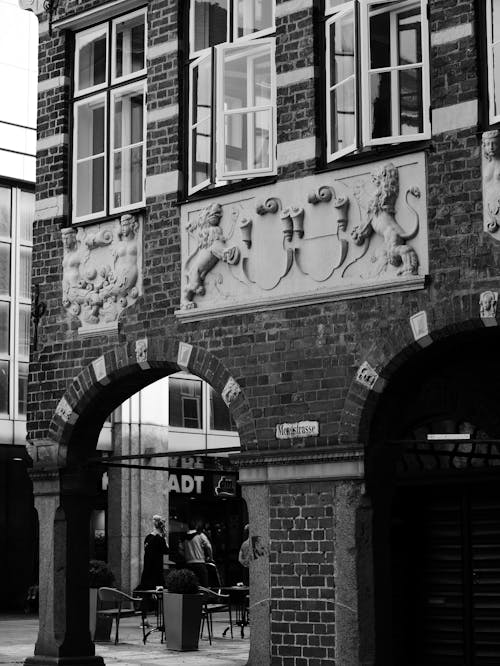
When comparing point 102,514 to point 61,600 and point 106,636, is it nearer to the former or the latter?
point 106,636

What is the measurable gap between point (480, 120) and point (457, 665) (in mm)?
5824

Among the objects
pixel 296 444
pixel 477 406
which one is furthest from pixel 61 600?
pixel 477 406

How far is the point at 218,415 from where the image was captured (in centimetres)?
2841

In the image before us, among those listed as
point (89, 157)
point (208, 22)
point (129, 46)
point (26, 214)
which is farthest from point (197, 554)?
point (208, 22)

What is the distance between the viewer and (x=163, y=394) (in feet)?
88.1

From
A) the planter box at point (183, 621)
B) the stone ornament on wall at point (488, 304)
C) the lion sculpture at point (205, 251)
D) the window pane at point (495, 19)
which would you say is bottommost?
the planter box at point (183, 621)

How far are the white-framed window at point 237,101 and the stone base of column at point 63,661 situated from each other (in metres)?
4.88

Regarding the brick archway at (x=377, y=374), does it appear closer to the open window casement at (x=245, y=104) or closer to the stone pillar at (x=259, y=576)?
the stone pillar at (x=259, y=576)

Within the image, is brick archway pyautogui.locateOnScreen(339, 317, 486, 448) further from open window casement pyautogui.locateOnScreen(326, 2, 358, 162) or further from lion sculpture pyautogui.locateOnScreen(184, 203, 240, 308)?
lion sculpture pyautogui.locateOnScreen(184, 203, 240, 308)

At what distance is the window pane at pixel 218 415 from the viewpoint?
28.3m

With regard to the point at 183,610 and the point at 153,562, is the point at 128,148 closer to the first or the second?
the point at 183,610

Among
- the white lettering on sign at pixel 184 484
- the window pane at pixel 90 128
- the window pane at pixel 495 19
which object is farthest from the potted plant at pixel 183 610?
the white lettering on sign at pixel 184 484

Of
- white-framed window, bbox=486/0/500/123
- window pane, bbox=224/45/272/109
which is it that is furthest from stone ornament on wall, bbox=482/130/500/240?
window pane, bbox=224/45/272/109

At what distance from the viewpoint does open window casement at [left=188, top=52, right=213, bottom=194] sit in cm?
1459
